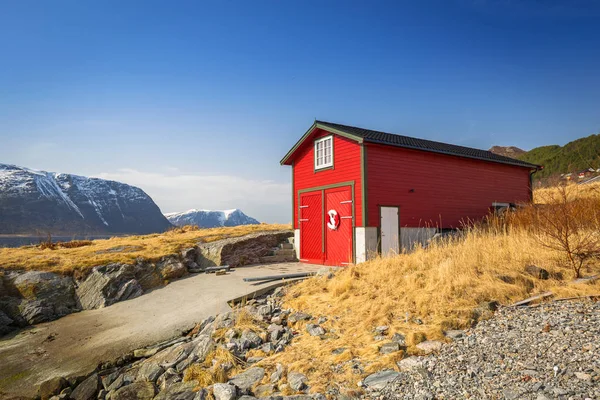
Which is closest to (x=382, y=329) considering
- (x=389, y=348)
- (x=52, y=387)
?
(x=389, y=348)

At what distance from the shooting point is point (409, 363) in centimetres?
501

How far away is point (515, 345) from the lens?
498 cm

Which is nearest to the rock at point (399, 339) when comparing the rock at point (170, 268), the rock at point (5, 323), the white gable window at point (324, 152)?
the white gable window at point (324, 152)

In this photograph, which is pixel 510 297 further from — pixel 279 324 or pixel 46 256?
pixel 46 256

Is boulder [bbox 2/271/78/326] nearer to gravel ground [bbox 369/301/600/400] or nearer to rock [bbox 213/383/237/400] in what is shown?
rock [bbox 213/383/237/400]

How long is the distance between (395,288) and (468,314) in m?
1.85

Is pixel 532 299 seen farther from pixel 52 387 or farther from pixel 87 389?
pixel 52 387

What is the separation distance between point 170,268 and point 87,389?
6.99 m

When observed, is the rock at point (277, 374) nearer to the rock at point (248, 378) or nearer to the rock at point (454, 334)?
the rock at point (248, 378)

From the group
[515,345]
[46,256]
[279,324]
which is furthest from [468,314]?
[46,256]

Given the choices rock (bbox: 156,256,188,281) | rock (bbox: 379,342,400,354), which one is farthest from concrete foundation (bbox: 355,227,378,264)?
rock (bbox: 379,342,400,354)

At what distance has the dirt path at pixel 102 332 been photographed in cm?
785

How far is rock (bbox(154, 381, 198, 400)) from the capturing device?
19.2 feet

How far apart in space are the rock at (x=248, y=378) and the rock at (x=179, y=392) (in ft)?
2.38
